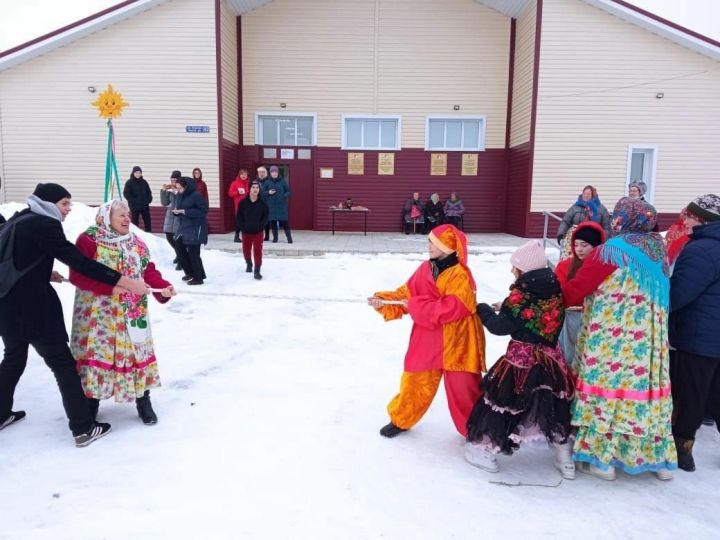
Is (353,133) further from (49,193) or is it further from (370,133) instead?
(49,193)

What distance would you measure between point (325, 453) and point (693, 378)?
205 centimetres

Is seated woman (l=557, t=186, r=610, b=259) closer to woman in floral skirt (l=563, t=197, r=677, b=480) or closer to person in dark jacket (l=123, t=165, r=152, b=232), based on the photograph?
woman in floral skirt (l=563, t=197, r=677, b=480)

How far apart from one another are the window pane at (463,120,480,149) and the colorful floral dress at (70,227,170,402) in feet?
41.2

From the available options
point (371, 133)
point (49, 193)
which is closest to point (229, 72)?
point (371, 133)

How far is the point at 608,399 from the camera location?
2641 mm

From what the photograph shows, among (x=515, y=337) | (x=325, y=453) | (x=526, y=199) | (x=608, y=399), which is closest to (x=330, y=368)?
(x=325, y=453)

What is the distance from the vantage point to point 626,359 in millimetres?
2623

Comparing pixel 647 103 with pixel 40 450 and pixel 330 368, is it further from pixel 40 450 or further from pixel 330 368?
pixel 40 450

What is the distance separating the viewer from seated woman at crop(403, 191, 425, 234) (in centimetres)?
1414

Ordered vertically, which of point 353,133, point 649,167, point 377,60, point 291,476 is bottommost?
point 291,476

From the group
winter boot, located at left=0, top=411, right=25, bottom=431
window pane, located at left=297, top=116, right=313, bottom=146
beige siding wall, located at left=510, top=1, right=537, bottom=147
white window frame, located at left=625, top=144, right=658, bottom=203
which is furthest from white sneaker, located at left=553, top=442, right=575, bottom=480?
window pane, located at left=297, top=116, right=313, bottom=146

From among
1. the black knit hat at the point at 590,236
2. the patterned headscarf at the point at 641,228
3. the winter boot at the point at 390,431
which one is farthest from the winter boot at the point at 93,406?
the patterned headscarf at the point at 641,228

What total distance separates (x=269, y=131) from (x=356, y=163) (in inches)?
101

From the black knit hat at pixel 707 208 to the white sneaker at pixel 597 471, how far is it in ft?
4.66
